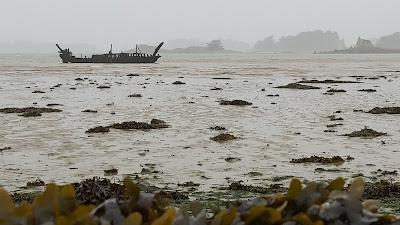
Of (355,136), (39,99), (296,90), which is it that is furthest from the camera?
(296,90)

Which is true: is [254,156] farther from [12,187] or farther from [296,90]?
[296,90]

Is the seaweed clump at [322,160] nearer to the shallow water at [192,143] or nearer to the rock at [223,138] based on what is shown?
the shallow water at [192,143]

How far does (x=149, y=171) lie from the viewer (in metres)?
10.5

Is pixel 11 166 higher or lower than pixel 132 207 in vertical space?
lower

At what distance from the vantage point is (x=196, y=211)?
347 cm

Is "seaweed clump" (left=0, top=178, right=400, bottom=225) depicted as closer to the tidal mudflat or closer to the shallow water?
the tidal mudflat

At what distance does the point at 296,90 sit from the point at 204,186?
79.8ft

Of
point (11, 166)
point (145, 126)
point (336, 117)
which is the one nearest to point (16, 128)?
point (145, 126)

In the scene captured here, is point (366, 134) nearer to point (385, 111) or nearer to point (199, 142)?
point (199, 142)

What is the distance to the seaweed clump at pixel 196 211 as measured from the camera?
10.3 feet

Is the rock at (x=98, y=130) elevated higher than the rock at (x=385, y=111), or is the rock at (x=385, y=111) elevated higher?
the rock at (x=385, y=111)

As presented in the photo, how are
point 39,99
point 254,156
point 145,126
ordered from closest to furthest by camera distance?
point 254,156
point 145,126
point 39,99

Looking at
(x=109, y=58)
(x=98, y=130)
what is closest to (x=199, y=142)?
(x=98, y=130)

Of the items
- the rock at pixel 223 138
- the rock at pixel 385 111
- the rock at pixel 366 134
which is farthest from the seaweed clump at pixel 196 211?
the rock at pixel 385 111
